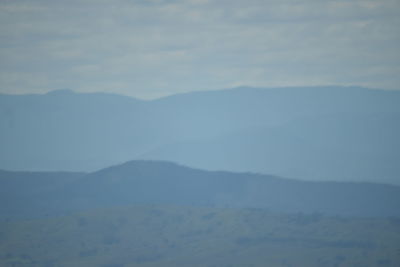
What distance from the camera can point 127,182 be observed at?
552 feet

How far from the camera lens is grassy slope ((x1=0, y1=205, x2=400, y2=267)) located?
351 ft

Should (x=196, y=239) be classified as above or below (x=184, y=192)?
below

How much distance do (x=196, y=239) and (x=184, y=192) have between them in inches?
1961

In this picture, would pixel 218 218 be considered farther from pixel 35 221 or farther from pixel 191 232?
pixel 35 221

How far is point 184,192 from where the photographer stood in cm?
17112

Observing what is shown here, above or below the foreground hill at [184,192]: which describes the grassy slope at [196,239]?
below

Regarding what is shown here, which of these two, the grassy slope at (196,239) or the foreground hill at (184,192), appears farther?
the foreground hill at (184,192)

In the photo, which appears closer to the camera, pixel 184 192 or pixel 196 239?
pixel 196 239

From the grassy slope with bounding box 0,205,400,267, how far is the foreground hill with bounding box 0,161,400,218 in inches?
878

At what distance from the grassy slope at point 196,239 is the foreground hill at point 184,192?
22290 millimetres

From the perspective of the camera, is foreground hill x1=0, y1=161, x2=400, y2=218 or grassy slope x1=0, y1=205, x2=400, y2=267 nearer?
grassy slope x1=0, y1=205, x2=400, y2=267

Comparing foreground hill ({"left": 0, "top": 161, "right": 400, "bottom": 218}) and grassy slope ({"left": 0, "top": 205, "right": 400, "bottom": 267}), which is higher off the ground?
foreground hill ({"left": 0, "top": 161, "right": 400, "bottom": 218})

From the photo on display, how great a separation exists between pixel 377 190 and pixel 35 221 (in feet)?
251

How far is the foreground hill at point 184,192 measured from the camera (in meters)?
153
